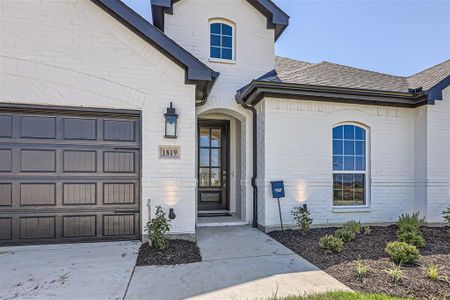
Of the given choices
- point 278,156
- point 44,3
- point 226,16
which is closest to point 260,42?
point 226,16

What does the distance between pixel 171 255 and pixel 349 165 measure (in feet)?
17.8

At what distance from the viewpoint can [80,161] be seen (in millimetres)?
5664

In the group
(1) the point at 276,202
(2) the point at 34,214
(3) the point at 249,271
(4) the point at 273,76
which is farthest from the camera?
(4) the point at 273,76

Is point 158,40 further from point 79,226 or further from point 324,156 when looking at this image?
point 324,156

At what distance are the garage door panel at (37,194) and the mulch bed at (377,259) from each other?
494cm

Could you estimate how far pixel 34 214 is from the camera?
5438 millimetres

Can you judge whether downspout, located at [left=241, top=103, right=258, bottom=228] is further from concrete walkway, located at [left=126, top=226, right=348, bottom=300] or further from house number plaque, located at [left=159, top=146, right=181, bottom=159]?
house number plaque, located at [left=159, top=146, right=181, bottom=159]

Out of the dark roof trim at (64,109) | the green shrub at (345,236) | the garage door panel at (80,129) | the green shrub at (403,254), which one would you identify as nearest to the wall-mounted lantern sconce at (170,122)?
the dark roof trim at (64,109)

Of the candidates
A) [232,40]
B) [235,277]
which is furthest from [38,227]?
[232,40]

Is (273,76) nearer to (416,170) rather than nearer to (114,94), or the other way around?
(114,94)

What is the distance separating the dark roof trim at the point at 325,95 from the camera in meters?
6.69

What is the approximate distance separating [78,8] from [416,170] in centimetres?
954

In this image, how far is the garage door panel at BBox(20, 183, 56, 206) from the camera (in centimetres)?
542

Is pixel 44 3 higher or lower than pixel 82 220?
higher
